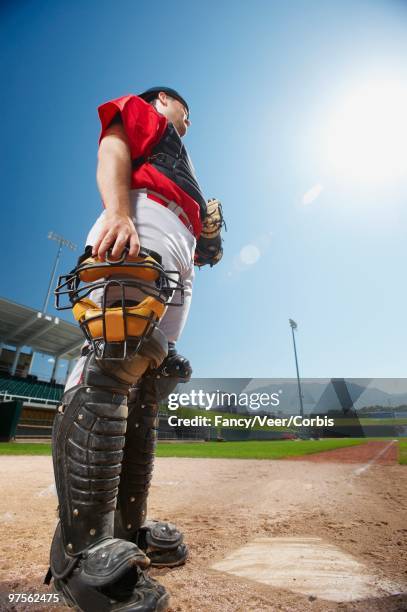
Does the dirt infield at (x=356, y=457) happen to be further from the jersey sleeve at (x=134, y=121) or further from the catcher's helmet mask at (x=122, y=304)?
the jersey sleeve at (x=134, y=121)

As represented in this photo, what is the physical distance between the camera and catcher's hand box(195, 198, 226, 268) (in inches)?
74.1

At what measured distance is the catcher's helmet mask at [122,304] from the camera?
38.9 inches

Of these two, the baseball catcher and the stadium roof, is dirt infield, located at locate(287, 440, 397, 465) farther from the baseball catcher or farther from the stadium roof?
the stadium roof

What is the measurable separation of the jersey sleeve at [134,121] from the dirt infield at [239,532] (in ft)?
5.31

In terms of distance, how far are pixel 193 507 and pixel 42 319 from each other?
2379cm

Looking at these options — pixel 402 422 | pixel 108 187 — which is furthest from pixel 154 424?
pixel 402 422

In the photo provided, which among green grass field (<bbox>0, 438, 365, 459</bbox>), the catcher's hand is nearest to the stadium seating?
green grass field (<bbox>0, 438, 365, 459</bbox>)

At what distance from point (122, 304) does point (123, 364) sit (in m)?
0.21

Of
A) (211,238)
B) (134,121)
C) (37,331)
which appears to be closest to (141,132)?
(134,121)

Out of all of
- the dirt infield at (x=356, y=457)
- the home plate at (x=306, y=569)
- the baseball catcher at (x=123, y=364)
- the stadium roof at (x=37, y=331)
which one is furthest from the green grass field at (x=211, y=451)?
the stadium roof at (x=37, y=331)

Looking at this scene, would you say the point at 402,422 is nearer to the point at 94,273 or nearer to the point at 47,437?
the point at 47,437

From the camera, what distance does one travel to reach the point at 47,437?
19.2 m

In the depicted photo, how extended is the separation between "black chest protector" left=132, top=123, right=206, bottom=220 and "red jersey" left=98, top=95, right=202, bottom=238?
0.12 ft

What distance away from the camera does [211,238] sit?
1949 millimetres
